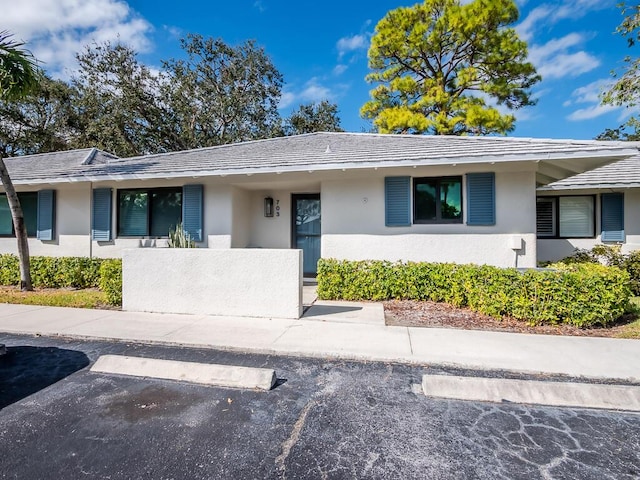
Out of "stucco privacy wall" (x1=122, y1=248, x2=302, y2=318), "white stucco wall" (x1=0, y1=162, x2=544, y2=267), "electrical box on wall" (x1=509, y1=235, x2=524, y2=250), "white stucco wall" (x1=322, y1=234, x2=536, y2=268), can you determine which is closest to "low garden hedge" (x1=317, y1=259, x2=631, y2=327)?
"white stucco wall" (x1=322, y1=234, x2=536, y2=268)

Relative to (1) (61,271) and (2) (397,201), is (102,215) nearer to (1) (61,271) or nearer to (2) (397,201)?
(1) (61,271)

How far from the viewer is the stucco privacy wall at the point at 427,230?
7.03 m

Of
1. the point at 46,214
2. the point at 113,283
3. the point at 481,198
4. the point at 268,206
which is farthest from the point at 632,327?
the point at 46,214

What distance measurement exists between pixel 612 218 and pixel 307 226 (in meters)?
8.93

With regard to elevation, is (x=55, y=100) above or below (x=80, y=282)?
above

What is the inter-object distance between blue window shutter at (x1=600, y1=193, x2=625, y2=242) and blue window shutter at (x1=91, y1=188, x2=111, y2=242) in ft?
46.7

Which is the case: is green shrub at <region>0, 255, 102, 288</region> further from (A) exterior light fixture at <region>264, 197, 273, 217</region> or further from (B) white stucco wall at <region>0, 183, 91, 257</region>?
(A) exterior light fixture at <region>264, 197, 273, 217</region>

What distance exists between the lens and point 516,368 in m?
3.65

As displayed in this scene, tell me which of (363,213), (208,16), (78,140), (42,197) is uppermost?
(208,16)

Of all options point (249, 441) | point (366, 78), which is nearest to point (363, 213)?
point (249, 441)

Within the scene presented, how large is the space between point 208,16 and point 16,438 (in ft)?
56.3

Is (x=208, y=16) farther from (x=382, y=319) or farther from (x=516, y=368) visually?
(x=516, y=368)

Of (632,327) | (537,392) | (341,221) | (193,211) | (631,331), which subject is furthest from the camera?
(193,211)

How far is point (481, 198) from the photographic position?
23.3 feet
